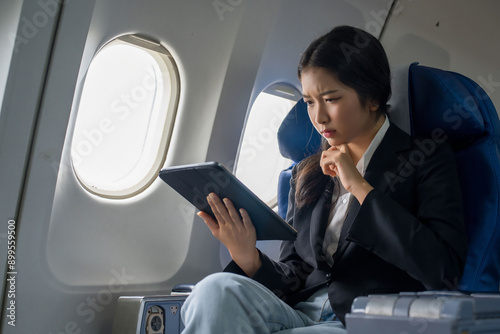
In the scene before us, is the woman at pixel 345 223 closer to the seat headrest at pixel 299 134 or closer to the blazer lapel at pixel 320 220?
the blazer lapel at pixel 320 220

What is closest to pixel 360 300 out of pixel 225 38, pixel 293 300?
pixel 293 300

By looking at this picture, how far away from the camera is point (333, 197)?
6.93ft

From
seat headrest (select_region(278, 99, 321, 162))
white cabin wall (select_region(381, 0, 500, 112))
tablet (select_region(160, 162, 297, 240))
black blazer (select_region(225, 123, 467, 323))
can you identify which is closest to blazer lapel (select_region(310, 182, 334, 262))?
black blazer (select_region(225, 123, 467, 323))

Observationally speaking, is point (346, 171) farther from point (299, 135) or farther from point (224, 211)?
point (299, 135)

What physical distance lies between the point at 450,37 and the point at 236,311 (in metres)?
3.46

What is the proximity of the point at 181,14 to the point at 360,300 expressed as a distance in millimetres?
1922

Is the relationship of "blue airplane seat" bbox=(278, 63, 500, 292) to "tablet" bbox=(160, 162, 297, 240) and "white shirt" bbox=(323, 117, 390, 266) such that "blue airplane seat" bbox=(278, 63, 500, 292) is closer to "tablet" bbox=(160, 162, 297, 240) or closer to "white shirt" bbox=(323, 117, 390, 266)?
"white shirt" bbox=(323, 117, 390, 266)

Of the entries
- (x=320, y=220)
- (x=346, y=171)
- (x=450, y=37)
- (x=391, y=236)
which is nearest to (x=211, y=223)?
(x=320, y=220)

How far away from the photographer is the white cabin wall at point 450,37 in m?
3.93

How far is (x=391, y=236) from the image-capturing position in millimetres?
1652

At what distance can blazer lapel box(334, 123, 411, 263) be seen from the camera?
1.88 m

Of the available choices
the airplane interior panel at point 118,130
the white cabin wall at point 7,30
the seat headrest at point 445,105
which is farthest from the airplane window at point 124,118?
the seat headrest at point 445,105

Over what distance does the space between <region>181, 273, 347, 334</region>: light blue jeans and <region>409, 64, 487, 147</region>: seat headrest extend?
2.61 ft

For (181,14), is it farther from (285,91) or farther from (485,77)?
(485,77)
